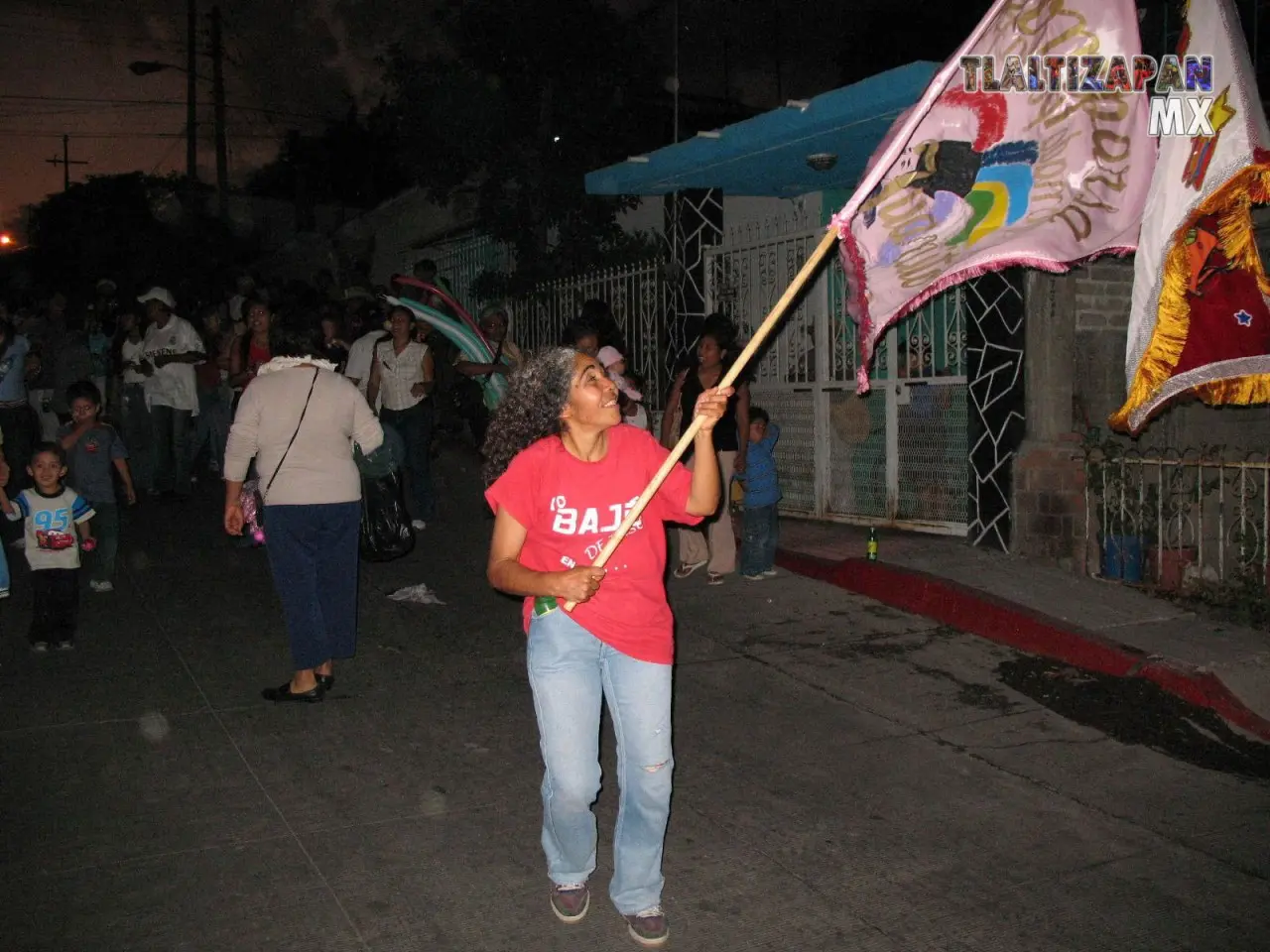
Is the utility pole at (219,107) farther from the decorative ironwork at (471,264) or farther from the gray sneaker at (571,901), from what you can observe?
the gray sneaker at (571,901)

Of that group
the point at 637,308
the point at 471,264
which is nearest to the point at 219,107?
the point at 471,264

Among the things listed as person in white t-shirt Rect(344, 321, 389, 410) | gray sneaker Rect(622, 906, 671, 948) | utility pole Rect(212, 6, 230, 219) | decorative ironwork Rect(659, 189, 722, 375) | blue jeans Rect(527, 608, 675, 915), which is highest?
utility pole Rect(212, 6, 230, 219)

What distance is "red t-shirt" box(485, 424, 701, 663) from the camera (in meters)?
3.71

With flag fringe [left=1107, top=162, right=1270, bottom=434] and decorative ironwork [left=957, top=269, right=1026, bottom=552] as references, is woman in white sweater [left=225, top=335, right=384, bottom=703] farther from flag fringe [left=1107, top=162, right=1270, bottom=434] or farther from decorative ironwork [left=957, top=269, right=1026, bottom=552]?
decorative ironwork [left=957, top=269, right=1026, bottom=552]

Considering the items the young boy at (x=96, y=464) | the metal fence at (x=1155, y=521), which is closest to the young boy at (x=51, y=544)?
the young boy at (x=96, y=464)

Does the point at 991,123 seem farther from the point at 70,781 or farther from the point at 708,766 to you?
the point at 70,781

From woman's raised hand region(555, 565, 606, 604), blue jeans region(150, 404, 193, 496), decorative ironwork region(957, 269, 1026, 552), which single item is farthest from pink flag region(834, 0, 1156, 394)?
blue jeans region(150, 404, 193, 496)

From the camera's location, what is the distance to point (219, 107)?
3259cm

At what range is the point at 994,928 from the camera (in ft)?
12.9

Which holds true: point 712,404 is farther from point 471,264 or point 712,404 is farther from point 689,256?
point 471,264

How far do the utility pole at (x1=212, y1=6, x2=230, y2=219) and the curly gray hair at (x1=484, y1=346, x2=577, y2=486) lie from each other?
101 feet

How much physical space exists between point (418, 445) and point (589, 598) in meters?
6.95

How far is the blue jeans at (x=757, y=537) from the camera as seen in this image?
28.7ft

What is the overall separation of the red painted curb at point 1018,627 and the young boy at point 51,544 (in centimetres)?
490
